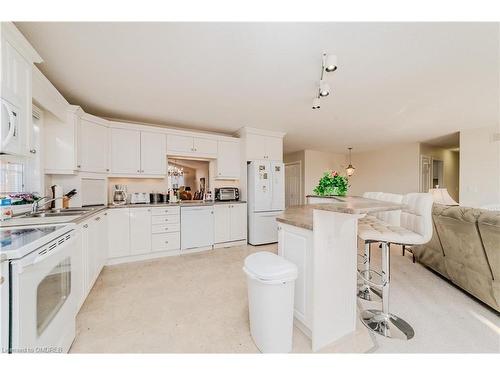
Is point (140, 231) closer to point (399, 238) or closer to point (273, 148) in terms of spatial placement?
point (273, 148)

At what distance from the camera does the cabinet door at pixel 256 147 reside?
4.05 m

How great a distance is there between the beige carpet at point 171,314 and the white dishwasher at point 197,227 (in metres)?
0.64

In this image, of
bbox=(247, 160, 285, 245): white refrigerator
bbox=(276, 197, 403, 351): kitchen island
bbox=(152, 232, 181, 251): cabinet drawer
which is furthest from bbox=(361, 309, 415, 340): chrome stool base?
bbox=(152, 232, 181, 251): cabinet drawer

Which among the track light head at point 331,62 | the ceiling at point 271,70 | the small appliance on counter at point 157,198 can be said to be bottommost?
the small appliance on counter at point 157,198

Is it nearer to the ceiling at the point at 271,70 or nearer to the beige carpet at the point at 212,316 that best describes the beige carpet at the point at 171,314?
the beige carpet at the point at 212,316

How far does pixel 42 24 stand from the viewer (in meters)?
1.44

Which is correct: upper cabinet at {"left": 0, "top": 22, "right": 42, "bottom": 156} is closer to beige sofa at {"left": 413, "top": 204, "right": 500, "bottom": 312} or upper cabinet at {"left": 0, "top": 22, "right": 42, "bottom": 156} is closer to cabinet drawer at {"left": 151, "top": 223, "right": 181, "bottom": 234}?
cabinet drawer at {"left": 151, "top": 223, "right": 181, "bottom": 234}

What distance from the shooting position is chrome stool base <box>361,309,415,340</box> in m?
1.57

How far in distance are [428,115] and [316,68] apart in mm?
2682

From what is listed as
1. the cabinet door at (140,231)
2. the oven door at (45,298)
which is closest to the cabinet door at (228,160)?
the cabinet door at (140,231)

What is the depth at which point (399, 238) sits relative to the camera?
1480 millimetres

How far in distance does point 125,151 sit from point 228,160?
Result: 1843 millimetres

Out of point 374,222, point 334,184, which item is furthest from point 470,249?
point 334,184

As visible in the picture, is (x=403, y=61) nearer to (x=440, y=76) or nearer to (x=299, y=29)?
(x=440, y=76)
